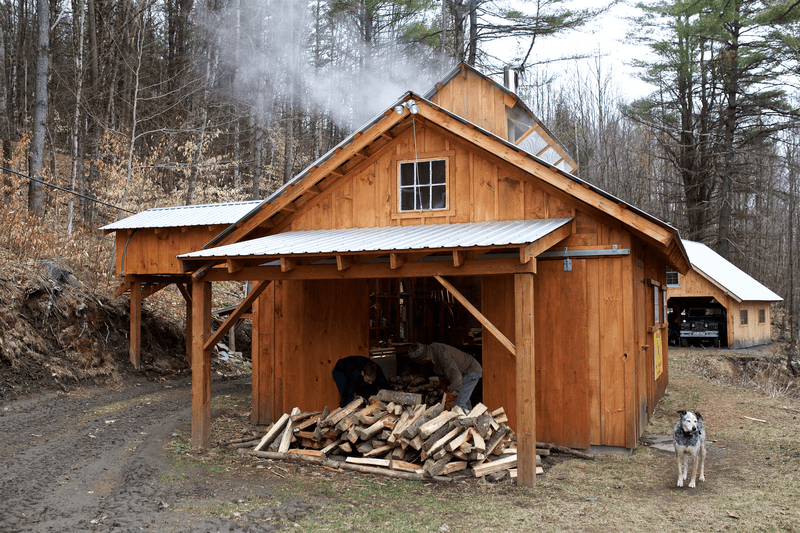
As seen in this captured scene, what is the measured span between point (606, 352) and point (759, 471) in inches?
91.4

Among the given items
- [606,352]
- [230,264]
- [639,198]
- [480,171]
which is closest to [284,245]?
[230,264]

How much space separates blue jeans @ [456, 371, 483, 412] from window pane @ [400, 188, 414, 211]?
112 inches

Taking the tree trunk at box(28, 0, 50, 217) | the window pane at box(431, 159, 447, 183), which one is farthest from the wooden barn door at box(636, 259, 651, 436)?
the tree trunk at box(28, 0, 50, 217)

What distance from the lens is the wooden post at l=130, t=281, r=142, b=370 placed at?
15.3 metres

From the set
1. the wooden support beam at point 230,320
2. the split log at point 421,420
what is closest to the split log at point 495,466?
the split log at point 421,420

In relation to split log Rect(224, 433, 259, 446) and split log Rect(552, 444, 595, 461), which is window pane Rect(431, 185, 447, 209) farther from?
split log Rect(224, 433, 259, 446)

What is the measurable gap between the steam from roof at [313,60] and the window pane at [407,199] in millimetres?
15115

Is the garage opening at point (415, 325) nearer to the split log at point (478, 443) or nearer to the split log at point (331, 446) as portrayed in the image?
the split log at point (331, 446)

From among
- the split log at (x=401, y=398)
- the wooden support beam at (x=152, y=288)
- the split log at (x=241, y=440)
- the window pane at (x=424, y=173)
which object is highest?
the window pane at (x=424, y=173)

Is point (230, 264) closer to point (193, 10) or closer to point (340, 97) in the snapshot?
point (340, 97)

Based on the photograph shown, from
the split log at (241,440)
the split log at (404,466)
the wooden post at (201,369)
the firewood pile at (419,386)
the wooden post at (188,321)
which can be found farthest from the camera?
the wooden post at (188,321)

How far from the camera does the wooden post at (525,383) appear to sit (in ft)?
23.7

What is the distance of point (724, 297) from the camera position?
24.8m

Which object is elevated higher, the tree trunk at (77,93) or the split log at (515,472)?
the tree trunk at (77,93)
